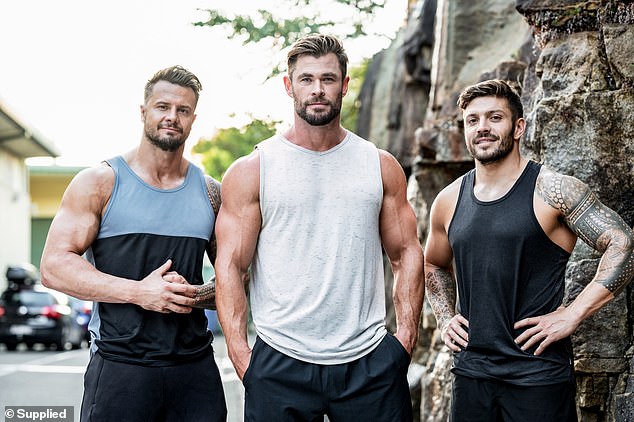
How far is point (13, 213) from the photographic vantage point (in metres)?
33.5

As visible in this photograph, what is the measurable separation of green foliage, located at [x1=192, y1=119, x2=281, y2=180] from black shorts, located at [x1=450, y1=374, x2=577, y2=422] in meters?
14.2

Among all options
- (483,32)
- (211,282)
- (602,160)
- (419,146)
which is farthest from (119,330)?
(483,32)

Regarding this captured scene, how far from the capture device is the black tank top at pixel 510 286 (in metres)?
4.61

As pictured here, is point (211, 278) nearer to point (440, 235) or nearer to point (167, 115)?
point (167, 115)

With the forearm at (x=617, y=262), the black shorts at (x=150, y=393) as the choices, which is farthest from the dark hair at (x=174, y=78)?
the forearm at (x=617, y=262)

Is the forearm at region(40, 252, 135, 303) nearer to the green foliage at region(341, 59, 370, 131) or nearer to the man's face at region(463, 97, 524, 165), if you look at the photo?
the man's face at region(463, 97, 524, 165)

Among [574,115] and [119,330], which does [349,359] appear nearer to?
[119,330]

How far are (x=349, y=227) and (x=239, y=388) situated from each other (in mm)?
10875

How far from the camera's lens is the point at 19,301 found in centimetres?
2312

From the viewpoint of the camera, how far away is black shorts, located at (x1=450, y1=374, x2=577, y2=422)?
14.8ft

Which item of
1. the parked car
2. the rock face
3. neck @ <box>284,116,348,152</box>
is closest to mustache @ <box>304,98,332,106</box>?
neck @ <box>284,116,348,152</box>

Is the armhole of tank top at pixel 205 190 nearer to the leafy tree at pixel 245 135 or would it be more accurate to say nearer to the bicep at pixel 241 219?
the bicep at pixel 241 219

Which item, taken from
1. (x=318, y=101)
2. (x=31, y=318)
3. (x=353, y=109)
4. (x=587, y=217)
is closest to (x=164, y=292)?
(x=318, y=101)

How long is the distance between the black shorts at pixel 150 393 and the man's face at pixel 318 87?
1.36m
